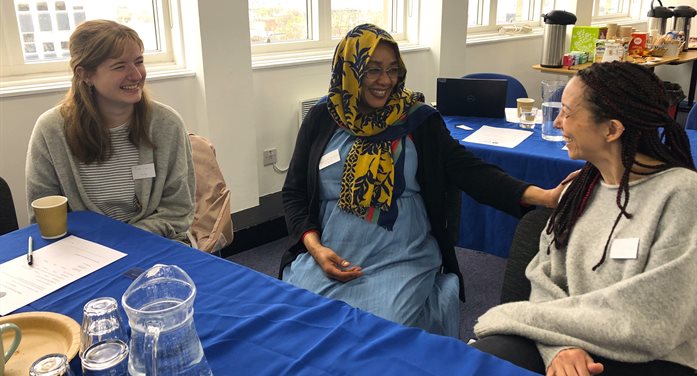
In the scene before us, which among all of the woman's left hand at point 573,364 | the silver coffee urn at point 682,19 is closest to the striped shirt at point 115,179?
the woman's left hand at point 573,364

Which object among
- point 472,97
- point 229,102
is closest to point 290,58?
point 229,102

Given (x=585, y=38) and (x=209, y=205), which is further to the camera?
A: (x=585, y=38)

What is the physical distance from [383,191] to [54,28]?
202 centimetres

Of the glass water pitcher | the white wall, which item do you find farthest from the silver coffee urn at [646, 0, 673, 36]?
the glass water pitcher

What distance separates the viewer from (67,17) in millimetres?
2859

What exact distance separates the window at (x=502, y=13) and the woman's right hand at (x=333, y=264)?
12.5ft

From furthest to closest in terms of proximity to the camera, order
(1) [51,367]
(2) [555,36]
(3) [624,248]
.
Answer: (2) [555,36]
(3) [624,248]
(1) [51,367]

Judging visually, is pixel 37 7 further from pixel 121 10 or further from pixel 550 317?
pixel 550 317

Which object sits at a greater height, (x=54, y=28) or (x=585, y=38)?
(x=54, y=28)

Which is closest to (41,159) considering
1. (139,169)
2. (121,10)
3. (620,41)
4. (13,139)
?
(139,169)

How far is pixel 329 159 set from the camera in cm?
191

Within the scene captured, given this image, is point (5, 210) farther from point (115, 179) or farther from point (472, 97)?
point (472, 97)

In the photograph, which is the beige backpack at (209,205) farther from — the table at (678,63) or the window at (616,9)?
the window at (616,9)

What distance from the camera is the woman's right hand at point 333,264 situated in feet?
5.62
